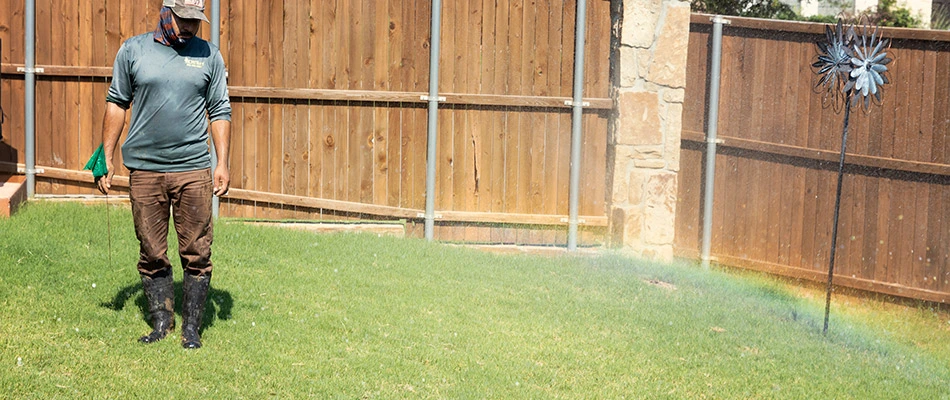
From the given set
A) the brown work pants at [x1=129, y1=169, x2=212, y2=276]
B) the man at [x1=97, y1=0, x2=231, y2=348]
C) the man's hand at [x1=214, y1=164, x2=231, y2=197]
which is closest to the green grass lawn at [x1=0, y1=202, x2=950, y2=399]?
the man at [x1=97, y1=0, x2=231, y2=348]

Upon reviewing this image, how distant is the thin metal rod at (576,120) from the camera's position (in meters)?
10.7

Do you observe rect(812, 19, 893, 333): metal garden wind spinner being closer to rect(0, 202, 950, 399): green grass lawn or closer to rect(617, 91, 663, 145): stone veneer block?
rect(0, 202, 950, 399): green grass lawn

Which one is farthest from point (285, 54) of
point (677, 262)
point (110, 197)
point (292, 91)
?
point (677, 262)

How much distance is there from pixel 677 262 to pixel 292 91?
13.5 feet

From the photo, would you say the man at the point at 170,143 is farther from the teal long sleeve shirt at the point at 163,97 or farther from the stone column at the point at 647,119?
the stone column at the point at 647,119

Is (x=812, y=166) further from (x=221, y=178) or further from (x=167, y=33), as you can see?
(x=167, y=33)

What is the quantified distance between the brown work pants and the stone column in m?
5.09

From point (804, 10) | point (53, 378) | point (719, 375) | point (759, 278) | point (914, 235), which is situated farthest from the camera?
point (804, 10)

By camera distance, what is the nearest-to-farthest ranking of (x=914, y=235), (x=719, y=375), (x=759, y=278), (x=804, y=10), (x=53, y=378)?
(x=53, y=378)
(x=719, y=375)
(x=914, y=235)
(x=759, y=278)
(x=804, y=10)

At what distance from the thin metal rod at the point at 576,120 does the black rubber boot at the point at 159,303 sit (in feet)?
16.2

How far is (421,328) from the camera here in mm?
7570

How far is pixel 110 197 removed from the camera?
425 inches

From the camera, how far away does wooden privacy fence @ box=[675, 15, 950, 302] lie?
366 inches

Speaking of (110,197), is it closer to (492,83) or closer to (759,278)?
(492,83)
